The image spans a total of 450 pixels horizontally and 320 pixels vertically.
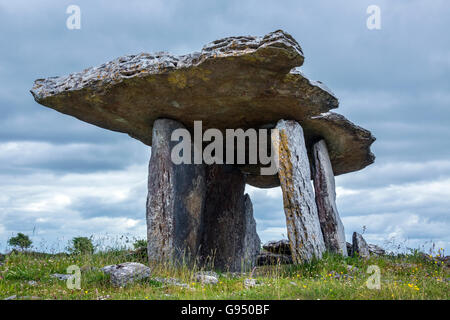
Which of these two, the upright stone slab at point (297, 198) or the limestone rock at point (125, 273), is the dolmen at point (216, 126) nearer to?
the upright stone slab at point (297, 198)

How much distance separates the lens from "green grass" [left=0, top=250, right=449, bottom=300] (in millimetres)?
7141

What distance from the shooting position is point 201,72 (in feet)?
32.0

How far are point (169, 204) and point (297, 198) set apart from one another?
325 cm

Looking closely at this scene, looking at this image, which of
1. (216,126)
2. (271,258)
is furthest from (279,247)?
(216,126)

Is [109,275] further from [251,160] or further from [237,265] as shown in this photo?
[251,160]

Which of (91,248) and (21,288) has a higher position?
(91,248)

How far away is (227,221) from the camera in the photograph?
576 inches

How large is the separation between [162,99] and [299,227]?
465 centimetres

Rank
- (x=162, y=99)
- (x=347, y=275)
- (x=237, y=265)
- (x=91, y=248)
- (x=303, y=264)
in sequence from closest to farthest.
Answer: (x=347, y=275) → (x=303, y=264) → (x=162, y=99) → (x=91, y=248) → (x=237, y=265)

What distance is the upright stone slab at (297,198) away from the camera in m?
10.8

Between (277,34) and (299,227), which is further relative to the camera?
(299,227)

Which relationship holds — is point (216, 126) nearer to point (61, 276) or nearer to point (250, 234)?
point (250, 234)
